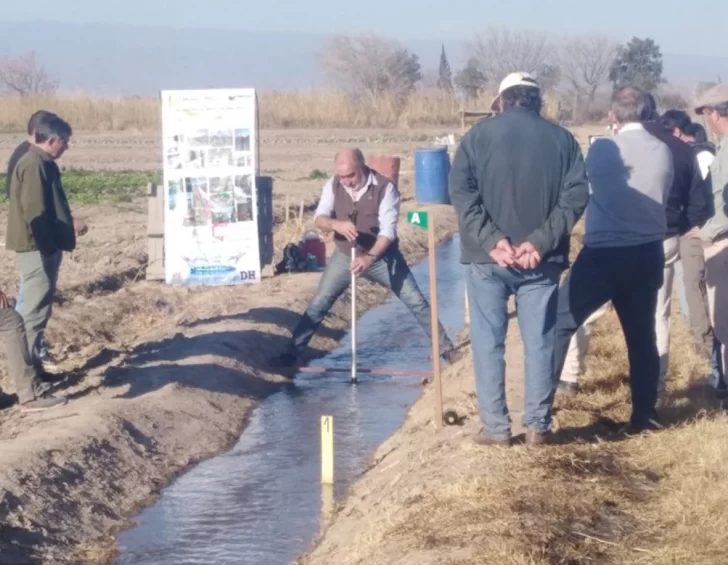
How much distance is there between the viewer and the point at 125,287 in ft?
Answer: 48.9

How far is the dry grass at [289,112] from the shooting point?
172ft

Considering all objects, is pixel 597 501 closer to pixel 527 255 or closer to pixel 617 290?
pixel 527 255

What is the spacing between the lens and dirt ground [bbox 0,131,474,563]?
756 centimetres

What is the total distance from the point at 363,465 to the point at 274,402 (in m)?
1.93

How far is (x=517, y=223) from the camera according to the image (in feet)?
23.3

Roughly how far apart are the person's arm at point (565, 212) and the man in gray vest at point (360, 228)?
354cm

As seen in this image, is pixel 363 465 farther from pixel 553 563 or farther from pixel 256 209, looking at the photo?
pixel 256 209

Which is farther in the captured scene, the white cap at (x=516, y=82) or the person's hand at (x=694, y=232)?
the person's hand at (x=694, y=232)

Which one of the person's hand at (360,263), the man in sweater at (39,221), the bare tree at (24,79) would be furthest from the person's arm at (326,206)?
the bare tree at (24,79)

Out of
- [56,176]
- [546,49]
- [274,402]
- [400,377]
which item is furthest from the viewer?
[546,49]

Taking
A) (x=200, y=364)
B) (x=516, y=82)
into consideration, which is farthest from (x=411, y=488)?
(x=200, y=364)

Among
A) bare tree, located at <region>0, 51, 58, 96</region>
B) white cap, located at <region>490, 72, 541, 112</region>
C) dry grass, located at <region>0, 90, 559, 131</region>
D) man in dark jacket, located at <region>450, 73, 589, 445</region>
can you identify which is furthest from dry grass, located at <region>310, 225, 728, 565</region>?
bare tree, located at <region>0, 51, 58, 96</region>

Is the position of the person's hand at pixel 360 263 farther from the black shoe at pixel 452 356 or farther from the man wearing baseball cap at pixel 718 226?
the man wearing baseball cap at pixel 718 226

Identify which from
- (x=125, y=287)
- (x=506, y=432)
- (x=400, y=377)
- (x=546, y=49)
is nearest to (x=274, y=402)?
(x=400, y=377)
